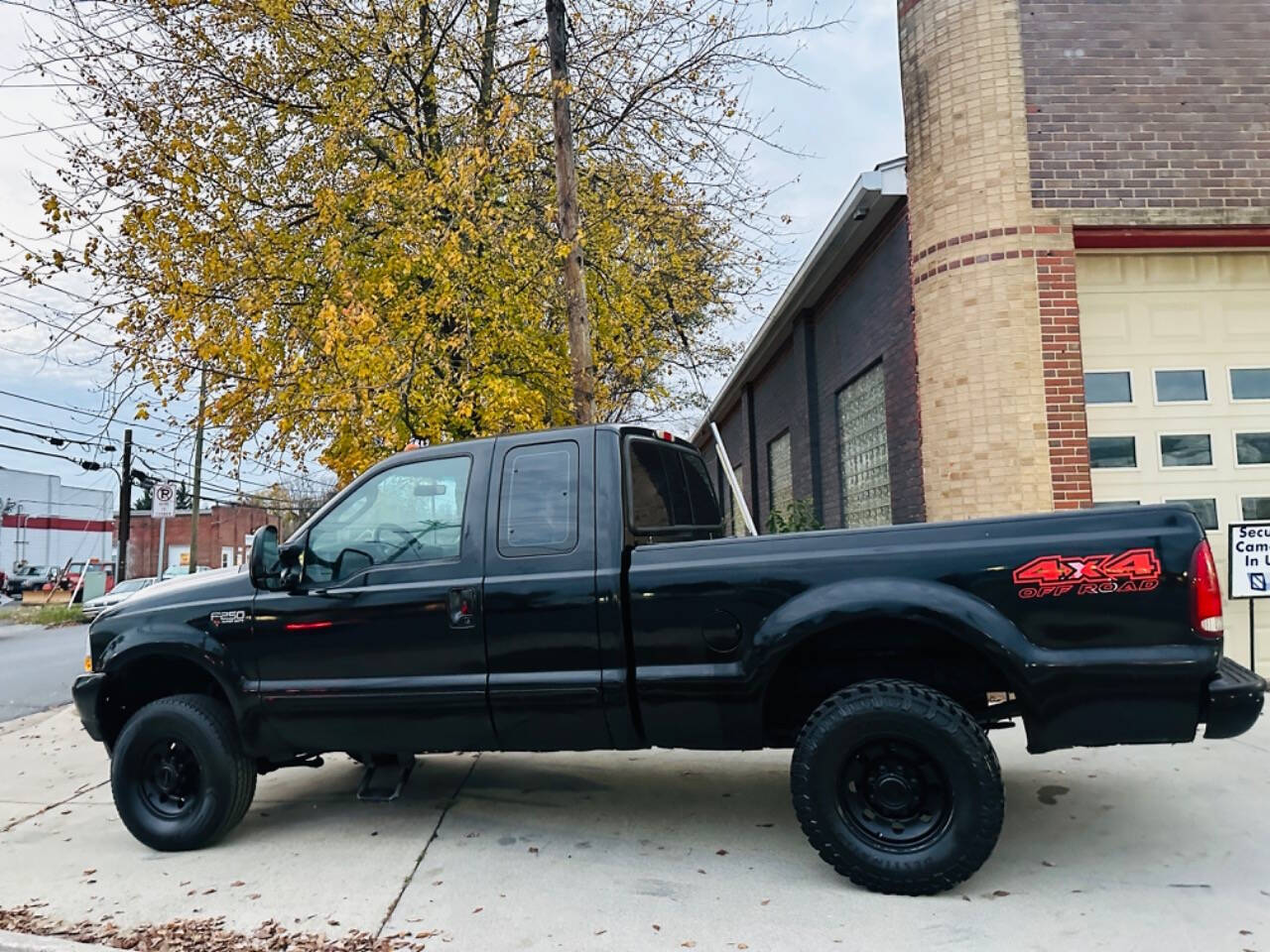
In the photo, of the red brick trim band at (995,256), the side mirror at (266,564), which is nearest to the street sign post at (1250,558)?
the red brick trim band at (995,256)

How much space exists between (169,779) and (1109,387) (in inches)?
319

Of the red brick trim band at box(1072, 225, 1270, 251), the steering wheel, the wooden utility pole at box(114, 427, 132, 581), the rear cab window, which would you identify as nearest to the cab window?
the steering wheel

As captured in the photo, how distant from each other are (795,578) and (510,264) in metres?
6.60

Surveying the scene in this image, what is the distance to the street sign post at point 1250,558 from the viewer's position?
701 centimetres

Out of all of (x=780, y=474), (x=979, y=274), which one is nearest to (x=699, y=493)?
(x=979, y=274)

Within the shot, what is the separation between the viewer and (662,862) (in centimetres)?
461

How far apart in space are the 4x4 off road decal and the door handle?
2518 millimetres

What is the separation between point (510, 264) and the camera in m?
9.90

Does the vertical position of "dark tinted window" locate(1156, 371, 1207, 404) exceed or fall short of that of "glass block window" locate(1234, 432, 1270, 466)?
it exceeds it

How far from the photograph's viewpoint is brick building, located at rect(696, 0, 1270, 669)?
8.26 metres

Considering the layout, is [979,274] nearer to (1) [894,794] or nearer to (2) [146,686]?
(1) [894,794]

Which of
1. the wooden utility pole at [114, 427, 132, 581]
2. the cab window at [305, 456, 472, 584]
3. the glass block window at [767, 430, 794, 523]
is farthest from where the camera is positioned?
the wooden utility pole at [114, 427, 132, 581]

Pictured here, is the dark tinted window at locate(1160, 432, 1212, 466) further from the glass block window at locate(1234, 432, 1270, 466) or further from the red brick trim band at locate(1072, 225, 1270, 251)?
the red brick trim band at locate(1072, 225, 1270, 251)

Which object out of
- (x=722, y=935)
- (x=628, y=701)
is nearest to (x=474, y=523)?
(x=628, y=701)
